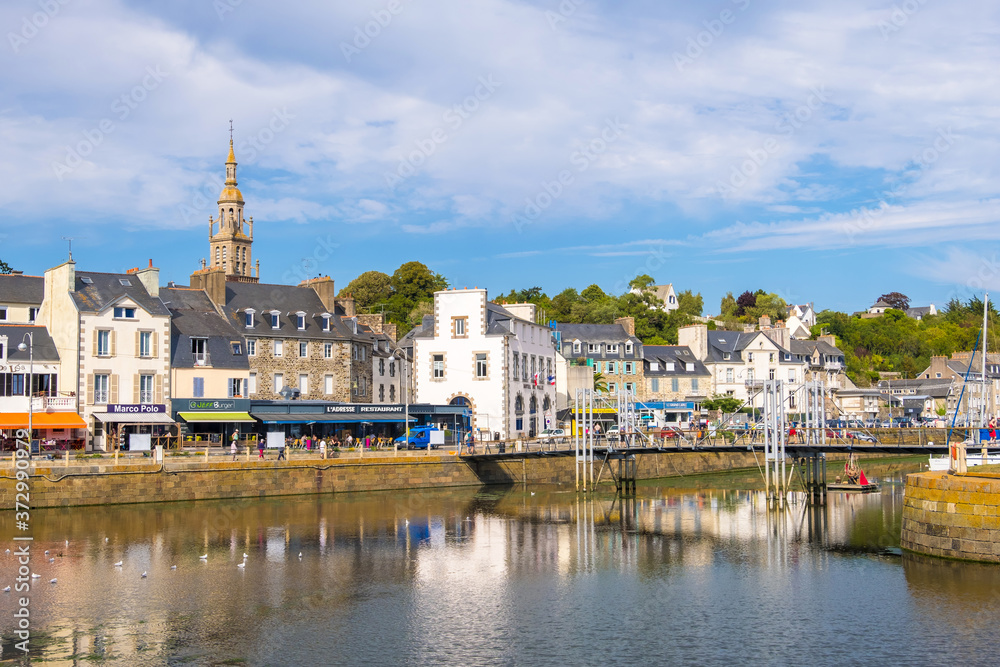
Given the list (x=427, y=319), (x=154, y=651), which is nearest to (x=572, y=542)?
(x=154, y=651)

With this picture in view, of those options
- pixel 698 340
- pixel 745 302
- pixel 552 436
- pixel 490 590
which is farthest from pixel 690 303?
pixel 490 590

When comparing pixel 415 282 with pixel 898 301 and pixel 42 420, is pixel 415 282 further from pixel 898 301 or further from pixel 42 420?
pixel 898 301

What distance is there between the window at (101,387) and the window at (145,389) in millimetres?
1777

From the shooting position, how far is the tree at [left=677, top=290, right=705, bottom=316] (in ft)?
436

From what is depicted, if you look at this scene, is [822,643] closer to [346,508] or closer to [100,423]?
[346,508]

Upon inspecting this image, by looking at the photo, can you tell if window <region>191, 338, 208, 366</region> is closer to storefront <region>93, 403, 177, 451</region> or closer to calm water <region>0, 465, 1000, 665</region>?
storefront <region>93, 403, 177, 451</region>

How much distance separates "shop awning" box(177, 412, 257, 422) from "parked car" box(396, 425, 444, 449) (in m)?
8.75

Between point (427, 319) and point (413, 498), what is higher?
point (427, 319)

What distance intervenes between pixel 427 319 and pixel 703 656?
48623mm

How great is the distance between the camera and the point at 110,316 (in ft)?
171

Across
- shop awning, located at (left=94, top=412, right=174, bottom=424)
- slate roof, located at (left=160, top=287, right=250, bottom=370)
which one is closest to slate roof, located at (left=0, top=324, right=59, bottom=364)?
shop awning, located at (left=94, top=412, right=174, bottom=424)

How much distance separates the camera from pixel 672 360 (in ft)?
281

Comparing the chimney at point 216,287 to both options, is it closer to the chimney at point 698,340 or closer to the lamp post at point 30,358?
the lamp post at point 30,358

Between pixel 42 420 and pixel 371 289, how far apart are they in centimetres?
5393
